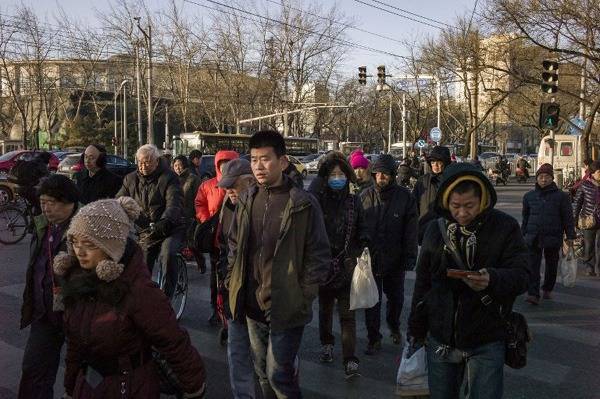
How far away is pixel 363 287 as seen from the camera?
479 cm

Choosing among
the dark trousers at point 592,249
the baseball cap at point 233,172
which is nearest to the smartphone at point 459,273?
the baseball cap at point 233,172

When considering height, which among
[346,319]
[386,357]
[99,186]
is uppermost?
[99,186]

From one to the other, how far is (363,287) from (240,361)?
149cm

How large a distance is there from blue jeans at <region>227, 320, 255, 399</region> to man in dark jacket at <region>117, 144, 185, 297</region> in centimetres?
216

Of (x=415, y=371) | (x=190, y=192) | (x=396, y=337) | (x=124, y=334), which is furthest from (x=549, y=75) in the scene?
(x=124, y=334)

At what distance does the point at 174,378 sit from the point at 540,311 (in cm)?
557

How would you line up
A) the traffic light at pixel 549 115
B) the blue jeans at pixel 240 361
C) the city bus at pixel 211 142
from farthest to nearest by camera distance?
the city bus at pixel 211 142
the traffic light at pixel 549 115
the blue jeans at pixel 240 361

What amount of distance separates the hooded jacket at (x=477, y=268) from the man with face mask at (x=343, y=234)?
1.89 m

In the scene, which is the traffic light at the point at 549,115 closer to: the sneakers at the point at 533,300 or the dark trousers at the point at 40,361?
the sneakers at the point at 533,300

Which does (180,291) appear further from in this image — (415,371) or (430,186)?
(415,371)

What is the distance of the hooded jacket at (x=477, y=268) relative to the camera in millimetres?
2818

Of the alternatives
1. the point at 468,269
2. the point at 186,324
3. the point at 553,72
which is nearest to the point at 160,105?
the point at 553,72

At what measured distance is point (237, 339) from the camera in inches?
142

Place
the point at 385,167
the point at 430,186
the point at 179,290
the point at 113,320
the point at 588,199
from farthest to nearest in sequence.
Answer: the point at 588,199, the point at 430,186, the point at 179,290, the point at 385,167, the point at 113,320
